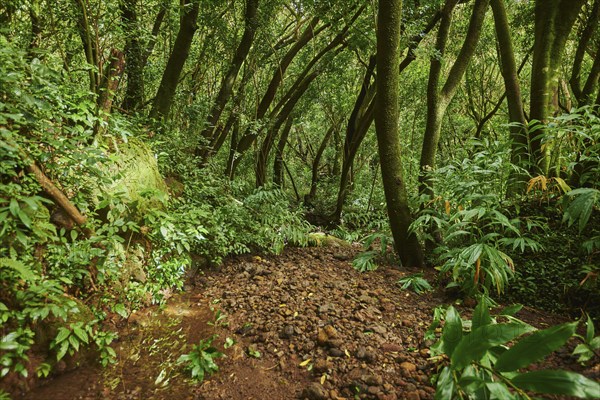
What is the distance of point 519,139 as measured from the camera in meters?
3.85

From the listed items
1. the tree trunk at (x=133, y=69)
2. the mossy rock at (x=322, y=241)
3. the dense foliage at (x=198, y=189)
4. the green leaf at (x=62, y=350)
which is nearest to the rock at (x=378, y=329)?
the dense foliage at (x=198, y=189)

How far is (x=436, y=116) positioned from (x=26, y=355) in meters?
4.24

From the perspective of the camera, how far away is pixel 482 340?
143 cm

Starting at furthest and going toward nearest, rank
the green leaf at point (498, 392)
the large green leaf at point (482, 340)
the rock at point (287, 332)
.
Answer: the rock at point (287, 332) < the large green leaf at point (482, 340) < the green leaf at point (498, 392)

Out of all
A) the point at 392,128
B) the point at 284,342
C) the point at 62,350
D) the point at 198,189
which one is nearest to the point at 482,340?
the point at 284,342

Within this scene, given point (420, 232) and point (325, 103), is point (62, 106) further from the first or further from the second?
point (325, 103)

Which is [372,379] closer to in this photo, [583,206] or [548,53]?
[583,206]

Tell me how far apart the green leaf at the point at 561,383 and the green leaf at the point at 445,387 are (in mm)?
257

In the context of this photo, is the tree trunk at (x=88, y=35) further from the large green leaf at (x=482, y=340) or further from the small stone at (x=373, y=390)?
the large green leaf at (x=482, y=340)

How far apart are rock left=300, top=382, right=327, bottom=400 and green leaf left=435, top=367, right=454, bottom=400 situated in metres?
0.69

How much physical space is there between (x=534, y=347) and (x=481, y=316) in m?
0.27

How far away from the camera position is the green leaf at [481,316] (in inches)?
61.2

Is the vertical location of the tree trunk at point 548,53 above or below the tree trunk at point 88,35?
above

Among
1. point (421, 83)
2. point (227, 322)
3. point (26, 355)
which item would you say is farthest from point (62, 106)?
point (421, 83)
